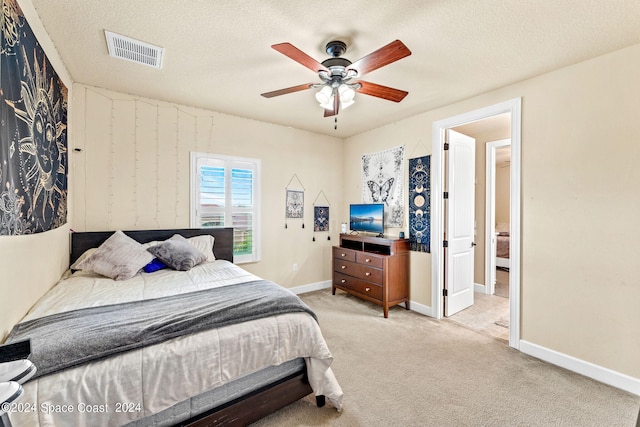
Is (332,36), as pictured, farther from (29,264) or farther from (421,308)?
(421,308)

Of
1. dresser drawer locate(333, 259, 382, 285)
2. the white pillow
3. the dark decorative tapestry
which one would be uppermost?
the dark decorative tapestry

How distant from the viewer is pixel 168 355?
134 cm

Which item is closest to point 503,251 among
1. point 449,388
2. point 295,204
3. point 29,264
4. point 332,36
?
point 295,204

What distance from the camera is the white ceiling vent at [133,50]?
6.75ft

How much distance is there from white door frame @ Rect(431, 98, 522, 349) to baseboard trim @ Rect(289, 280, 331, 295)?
182 cm

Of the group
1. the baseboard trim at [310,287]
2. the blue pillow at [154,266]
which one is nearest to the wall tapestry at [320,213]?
the baseboard trim at [310,287]

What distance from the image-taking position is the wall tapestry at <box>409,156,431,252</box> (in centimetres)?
348

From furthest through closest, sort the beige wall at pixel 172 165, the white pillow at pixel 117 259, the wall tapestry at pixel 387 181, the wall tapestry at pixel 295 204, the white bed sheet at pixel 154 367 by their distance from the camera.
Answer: the wall tapestry at pixel 295 204 < the wall tapestry at pixel 387 181 < the beige wall at pixel 172 165 < the white pillow at pixel 117 259 < the white bed sheet at pixel 154 367

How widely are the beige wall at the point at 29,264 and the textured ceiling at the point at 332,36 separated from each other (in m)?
0.13

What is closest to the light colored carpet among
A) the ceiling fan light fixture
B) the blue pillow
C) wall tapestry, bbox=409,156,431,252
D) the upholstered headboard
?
wall tapestry, bbox=409,156,431,252

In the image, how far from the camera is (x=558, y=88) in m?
2.41

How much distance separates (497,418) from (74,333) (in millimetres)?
2475

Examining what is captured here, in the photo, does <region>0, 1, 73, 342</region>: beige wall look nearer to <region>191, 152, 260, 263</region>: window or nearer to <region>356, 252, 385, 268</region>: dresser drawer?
<region>191, 152, 260, 263</region>: window

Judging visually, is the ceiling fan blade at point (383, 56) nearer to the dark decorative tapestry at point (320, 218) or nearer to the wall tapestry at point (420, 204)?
the wall tapestry at point (420, 204)
